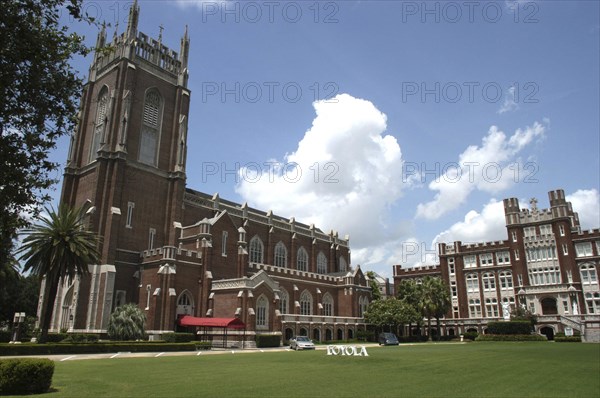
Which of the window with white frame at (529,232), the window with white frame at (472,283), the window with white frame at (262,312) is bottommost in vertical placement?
the window with white frame at (262,312)

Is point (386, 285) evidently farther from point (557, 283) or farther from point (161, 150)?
point (161, 150)

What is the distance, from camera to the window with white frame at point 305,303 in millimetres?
62625

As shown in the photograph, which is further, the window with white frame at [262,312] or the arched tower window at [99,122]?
the arched tower window at [99,122]

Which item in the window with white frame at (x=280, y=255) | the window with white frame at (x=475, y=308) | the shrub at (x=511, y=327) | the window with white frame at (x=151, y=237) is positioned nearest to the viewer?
the window with white frame at (x=151, y=237)

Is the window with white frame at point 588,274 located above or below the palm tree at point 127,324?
above

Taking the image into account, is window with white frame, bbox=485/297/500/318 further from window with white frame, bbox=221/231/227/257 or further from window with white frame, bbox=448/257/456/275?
window with white frame, bbox=221/231/227/257

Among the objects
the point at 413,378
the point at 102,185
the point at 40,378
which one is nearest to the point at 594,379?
the point at 413,378

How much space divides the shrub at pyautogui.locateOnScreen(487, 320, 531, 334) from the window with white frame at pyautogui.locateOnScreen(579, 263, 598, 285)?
49.7ft

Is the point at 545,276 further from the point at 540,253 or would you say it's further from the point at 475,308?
the point at 475,308

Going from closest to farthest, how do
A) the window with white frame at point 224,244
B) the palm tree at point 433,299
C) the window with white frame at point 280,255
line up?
1. the window with white frame at point 224,244
2. the palm tree at point 433,299
3. the window with white frame at point 280,255

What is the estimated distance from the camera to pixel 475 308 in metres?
77.8

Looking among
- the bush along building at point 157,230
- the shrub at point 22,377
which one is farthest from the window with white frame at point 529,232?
the shrub at point 22,377

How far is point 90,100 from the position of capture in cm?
5638

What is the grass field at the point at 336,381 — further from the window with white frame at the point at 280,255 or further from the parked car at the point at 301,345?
the window with white frame at the point at 280,255
